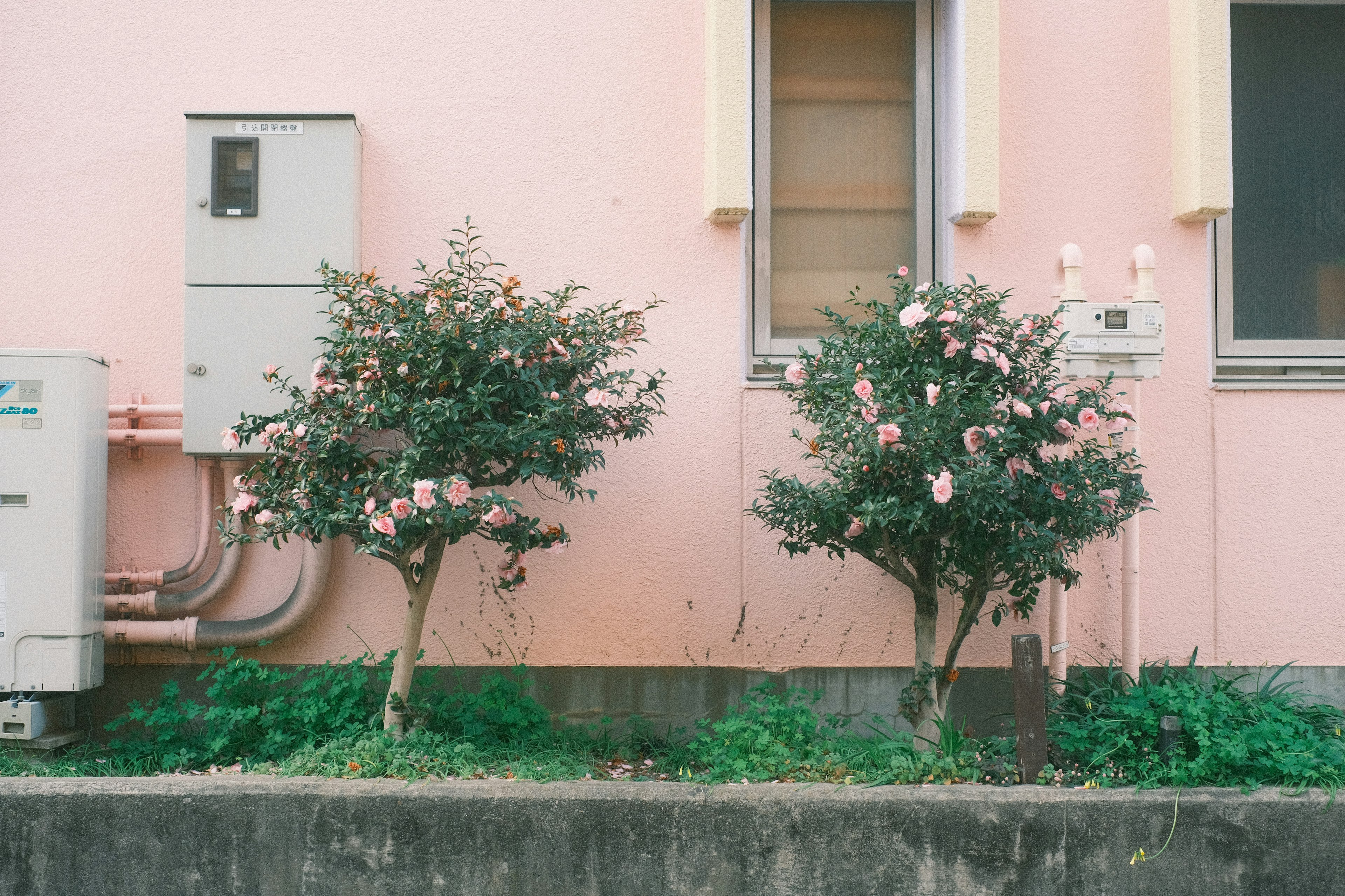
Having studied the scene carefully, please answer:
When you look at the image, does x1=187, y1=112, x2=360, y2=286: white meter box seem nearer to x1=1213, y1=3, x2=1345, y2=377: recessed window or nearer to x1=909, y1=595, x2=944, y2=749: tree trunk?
x1=909, y1=595, x2=944, y2=749: tree trunk

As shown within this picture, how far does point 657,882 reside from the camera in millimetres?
3404

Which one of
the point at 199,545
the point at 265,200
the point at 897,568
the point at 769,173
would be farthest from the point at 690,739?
the point at 265,200

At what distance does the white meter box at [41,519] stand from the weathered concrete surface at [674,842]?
720 mm

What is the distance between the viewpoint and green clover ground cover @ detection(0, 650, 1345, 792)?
3.56 meters

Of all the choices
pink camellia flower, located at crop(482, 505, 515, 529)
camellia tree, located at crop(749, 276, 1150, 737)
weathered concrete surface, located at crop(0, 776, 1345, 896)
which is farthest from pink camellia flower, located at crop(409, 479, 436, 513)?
camellia tree, located at crop(749, 276, 1150, 737)

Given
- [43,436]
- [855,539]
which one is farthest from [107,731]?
[855,539]

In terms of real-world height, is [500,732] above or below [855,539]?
below

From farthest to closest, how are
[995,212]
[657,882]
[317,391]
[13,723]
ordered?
[995,212], [13,723], [317,391], [657,882]

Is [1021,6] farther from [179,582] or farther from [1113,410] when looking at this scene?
[179,582]

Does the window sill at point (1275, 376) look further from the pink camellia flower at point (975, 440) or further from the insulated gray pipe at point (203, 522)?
the insulated gray pipe at point (203, 522)

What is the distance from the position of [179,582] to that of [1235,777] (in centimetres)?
453

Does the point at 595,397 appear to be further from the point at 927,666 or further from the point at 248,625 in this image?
the point at 248,625

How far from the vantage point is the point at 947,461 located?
3.35m

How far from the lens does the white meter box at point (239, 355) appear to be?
4164 millimetres
